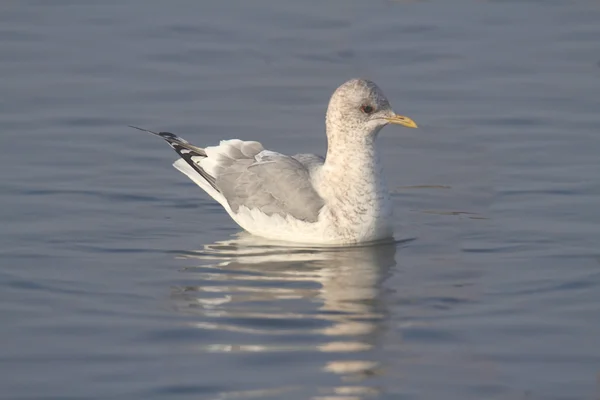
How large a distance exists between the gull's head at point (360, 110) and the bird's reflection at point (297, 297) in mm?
952

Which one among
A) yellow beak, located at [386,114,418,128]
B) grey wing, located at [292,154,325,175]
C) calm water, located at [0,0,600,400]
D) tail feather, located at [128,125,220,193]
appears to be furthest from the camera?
tail feather, located at [128,125,220,193]

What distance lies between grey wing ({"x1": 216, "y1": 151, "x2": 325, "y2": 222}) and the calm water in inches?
12.1

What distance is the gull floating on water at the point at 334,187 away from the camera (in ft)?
36.4

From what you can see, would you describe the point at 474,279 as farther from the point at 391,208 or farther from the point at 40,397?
the point at 40,397

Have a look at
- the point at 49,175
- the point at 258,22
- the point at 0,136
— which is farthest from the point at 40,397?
the point at 258,22

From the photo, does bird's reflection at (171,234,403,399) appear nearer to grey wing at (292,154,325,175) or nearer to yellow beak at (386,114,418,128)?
grey wing at (292,154,325,175)

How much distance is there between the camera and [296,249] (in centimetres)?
1108

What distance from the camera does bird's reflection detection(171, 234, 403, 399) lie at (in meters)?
8.70

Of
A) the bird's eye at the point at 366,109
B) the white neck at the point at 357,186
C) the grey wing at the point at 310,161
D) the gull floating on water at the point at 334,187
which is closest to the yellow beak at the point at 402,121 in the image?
the gull floating on water at the point at 334,187

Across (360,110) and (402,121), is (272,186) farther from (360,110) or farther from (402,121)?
(402,121)

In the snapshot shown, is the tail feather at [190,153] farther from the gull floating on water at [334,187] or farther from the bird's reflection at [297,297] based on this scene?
the bird's reflection at [297,297]

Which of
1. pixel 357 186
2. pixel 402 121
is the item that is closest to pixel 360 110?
pixel 402 121

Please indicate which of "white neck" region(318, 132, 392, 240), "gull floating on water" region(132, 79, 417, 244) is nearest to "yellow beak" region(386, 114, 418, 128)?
"gull floating on water" region(132, 79, 417, 244)

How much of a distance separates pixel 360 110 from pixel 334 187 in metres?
0.64
